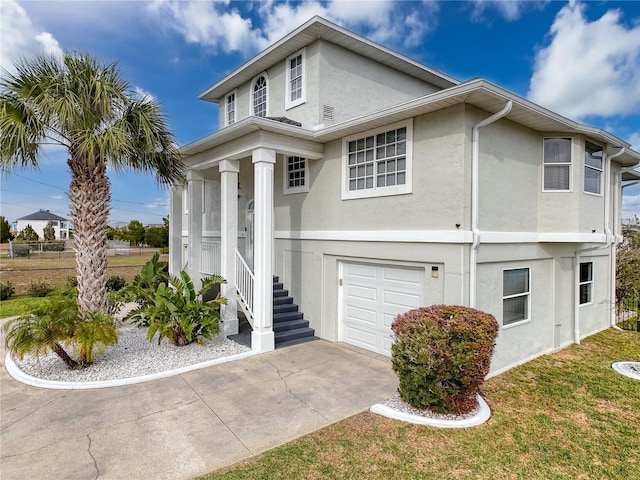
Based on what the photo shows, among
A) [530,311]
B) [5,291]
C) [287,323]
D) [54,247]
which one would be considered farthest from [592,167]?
[54,247]

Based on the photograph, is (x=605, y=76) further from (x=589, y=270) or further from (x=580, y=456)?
(x=580, y=456)

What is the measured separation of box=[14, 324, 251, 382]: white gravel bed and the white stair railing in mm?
873

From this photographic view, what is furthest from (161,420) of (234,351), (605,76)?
(605,76)

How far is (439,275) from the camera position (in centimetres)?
676

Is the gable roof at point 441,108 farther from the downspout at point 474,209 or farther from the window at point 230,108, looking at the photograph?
the window at point 230,108

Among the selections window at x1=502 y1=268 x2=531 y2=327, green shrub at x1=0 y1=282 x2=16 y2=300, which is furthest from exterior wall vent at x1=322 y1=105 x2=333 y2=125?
green shrub at x1=0 y1=282 x2=16 y2=300

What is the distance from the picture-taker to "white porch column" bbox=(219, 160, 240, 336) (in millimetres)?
8758

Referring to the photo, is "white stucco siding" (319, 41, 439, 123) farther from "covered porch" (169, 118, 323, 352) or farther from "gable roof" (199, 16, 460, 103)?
"covered porch" (169, 118, 323, 352)

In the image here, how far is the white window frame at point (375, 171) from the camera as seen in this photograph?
7164 millimetres

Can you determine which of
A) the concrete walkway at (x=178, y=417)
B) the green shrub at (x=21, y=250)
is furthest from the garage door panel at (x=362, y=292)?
the green shrub at (x=21, y=250)

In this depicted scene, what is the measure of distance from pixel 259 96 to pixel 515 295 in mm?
9824

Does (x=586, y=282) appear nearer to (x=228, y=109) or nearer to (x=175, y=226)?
(x=175, y=226)

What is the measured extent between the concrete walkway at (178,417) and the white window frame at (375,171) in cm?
365

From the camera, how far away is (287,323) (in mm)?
9195
